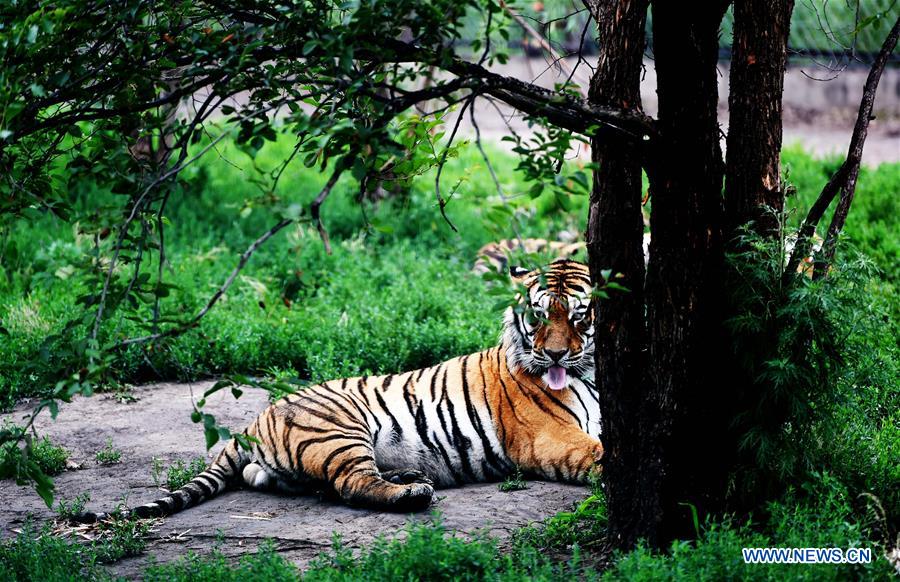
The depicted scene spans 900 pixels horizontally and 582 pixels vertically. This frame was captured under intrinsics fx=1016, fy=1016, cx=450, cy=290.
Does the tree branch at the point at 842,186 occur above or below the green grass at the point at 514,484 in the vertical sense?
above

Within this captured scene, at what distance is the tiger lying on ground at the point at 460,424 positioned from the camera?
4.64 meters

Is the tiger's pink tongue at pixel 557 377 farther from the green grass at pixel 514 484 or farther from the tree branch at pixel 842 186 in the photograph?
the tree branch at pixel 842 186

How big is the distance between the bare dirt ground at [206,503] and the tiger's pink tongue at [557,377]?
48 centimetres

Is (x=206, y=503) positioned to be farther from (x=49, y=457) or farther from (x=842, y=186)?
(x=842, y=186)

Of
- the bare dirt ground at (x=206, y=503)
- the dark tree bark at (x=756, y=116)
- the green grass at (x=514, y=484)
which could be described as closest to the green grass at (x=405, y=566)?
the bare dirt ground at (x=206, y=503)

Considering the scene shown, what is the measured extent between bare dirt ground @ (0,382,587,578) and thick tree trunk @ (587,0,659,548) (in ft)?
1.81

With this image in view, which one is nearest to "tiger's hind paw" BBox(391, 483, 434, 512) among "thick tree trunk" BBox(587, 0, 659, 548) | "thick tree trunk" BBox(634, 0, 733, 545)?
"thick tree trunk" BBox(587, 0, 659, 548)

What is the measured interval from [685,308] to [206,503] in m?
2.34

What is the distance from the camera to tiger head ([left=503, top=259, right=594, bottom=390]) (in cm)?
475

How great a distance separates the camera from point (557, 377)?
484 centimetres

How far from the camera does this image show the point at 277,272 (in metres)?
7.93

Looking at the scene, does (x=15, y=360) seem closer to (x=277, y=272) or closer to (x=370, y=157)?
(x=277, y=272)

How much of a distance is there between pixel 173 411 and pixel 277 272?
227 cm

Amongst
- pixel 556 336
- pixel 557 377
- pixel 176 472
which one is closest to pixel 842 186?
pixel 556 336
